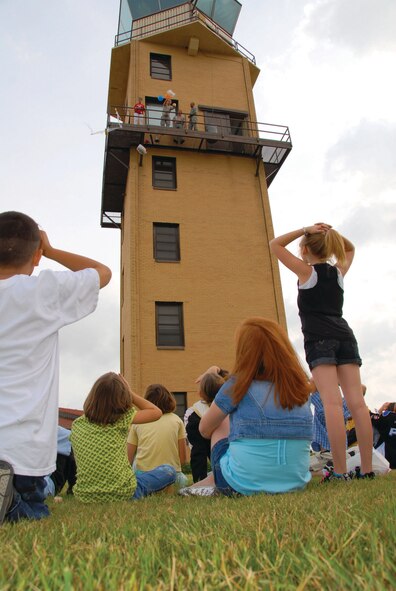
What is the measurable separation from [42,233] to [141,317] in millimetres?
13713

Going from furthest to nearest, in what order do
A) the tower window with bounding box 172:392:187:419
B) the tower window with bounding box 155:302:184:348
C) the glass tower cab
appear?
the glass tower cab, the tower window with bounding box 155:302:184:348, the tower window with bounding box 172:392:187:419

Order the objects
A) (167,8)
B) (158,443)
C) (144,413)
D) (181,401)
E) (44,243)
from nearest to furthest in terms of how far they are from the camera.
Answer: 1. (44,243)
2. (144,413)
3. (158,443)
4. (181,401)
5. (167,8)

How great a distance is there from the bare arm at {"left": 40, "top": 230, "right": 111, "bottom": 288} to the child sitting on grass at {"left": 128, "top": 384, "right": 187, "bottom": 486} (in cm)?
297

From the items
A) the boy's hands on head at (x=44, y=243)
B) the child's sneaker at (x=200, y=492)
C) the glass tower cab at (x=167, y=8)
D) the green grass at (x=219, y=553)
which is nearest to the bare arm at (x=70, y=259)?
the boy's hands on head at (x=44, y=243)

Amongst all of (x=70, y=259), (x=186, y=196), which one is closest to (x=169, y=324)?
(x=186, y=196)

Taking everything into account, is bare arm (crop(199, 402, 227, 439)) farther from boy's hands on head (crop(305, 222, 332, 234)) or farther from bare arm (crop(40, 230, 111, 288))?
boy's hands on head (crop(305, 222, 332, 234))

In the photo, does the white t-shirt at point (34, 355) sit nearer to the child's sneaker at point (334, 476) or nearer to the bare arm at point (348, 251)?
the child's sneaker at point (334, 476)

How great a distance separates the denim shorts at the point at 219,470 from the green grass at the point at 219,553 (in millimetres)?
1498

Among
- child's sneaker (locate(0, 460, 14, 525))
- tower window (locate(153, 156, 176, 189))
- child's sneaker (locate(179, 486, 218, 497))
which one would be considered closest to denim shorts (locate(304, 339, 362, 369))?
child's sneaker (locate(179, 486, 218, 497))

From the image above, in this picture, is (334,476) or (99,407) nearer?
(99,407)

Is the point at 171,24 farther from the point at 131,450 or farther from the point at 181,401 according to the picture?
the point at 131,450

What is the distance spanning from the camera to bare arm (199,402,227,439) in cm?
331

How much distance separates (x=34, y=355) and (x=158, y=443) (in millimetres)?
3297

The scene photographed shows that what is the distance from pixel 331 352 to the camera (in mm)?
3840
